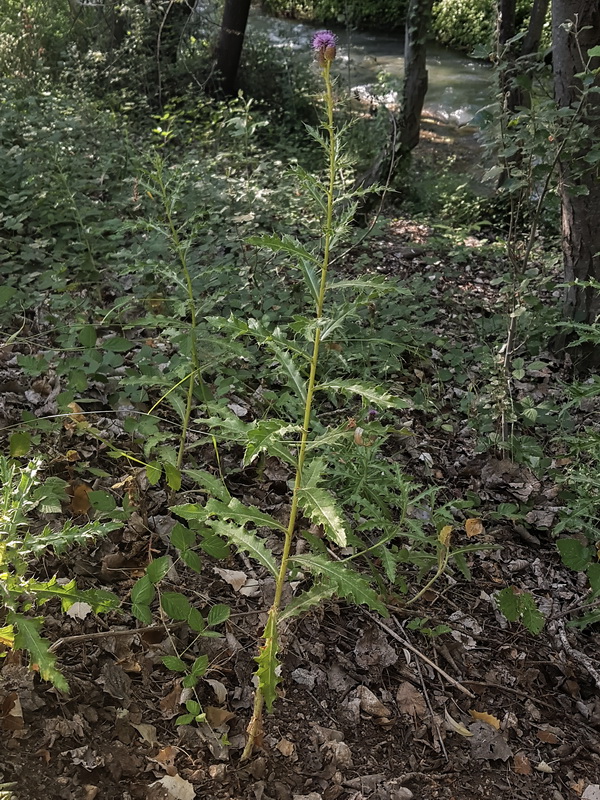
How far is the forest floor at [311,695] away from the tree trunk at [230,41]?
827 cm

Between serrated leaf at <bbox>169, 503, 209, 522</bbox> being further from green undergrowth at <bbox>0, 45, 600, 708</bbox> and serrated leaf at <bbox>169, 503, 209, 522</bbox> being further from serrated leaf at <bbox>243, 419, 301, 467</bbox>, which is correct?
serrated leaf at <bbox>243, 419, 301, 467</bbox>

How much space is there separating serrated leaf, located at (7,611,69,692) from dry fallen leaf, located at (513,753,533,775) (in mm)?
1497

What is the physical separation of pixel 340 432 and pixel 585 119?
3.20 meters

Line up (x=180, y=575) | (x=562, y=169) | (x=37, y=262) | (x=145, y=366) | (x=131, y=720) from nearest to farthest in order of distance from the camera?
(x=131, y=720) < (x=180, y=575) < (x=145, y=366) < (x=562, y=169) < (x=37, y=262)

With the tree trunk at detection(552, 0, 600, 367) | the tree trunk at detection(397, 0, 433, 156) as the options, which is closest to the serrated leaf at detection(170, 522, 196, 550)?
the tree trunk at detection(552, 0, 600, 367)

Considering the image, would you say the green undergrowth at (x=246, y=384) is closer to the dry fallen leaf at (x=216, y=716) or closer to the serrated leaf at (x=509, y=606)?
the serrated leaf at (x=509, y=606)

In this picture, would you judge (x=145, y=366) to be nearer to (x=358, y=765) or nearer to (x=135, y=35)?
(x=358, y=765)

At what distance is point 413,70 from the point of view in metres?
7.38

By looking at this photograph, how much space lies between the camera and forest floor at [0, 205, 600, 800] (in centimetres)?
179

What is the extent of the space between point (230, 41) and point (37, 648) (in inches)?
390

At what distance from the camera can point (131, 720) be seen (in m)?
1.88

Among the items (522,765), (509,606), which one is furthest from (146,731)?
(509,606)

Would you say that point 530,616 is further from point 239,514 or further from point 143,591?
point 143,591

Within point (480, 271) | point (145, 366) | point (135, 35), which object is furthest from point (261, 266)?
point (135, 35)
